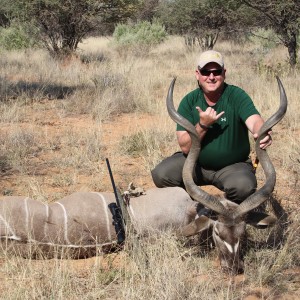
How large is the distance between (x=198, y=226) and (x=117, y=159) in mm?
2755

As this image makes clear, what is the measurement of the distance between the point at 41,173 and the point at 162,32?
18548 mm

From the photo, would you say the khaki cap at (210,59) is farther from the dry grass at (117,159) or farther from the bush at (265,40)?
the bush at (265,40)

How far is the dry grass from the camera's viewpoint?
3182mm

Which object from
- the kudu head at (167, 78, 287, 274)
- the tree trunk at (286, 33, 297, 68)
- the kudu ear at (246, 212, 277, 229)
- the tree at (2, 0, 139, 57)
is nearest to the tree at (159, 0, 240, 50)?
the tree at (2, 0, 139, 57)

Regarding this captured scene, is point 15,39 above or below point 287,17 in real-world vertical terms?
below

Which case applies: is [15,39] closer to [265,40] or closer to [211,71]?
[265,40]

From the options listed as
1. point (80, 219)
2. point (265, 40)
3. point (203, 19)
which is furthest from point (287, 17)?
point (80, 219)

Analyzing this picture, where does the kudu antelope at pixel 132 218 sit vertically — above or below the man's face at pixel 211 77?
below

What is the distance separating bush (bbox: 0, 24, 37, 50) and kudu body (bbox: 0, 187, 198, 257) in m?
14.7

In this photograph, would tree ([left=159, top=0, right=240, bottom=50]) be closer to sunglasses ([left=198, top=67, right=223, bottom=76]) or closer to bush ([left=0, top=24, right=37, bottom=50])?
bush ([left=0, top=24, right=37, bottom=50])

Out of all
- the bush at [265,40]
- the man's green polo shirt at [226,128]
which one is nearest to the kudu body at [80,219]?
the man's green polo shirt at [226,128]

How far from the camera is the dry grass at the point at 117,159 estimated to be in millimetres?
3182

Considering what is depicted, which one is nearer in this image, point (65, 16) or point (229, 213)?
point (229, 213)

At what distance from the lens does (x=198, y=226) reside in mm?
3490
